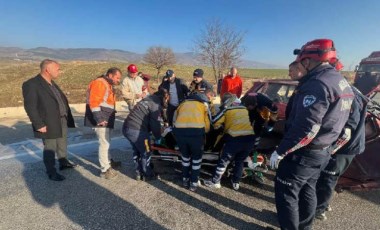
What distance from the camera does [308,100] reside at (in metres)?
2.45

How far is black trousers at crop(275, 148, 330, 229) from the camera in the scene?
106 inches

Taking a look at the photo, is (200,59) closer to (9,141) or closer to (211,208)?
(9,141)

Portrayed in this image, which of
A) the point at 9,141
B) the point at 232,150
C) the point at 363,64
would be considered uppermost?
the point at 363,64

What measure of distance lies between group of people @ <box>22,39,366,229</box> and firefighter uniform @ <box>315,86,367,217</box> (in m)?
0.01

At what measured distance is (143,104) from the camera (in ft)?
14.3

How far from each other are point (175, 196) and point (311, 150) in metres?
2.16

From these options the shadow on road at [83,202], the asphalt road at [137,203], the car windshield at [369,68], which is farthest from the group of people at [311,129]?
the car windshield at [369,68]

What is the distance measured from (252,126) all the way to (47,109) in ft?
10.4

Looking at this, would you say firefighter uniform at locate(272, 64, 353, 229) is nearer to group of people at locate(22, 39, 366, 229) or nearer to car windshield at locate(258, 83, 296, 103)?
group of people at locate(22, 39, 366, 229)

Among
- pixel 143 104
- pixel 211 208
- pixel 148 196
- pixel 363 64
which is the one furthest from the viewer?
pixel 363 64

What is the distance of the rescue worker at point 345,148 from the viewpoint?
10.1ft

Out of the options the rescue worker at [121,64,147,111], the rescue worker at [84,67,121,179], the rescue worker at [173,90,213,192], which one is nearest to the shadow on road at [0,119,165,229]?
the rescue worker at [84,67,121,179]

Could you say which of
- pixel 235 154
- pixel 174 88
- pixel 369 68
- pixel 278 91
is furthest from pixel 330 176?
pixel 369 68

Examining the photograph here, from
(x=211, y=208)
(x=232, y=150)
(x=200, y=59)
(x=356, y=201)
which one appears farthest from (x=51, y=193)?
(x=200, y=59)
